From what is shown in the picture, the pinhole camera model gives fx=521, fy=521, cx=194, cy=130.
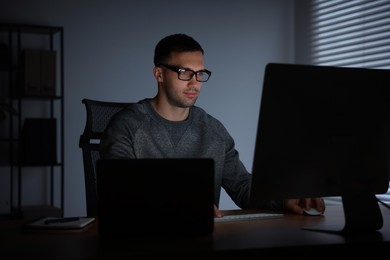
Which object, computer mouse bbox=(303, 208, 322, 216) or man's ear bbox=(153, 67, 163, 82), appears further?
man's ear bbox=(153, 67, 163, 82)

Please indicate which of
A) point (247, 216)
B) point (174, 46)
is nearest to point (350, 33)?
point (174, 46)

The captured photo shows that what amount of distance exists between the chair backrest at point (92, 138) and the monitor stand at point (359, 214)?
0.94 m

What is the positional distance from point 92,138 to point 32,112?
1.94m

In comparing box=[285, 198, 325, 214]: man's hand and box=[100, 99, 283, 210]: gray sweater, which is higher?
box=[100, 99, 283, 210]: gray sweater

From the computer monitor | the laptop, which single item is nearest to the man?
the computer monitor

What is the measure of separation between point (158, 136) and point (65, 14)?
2224 millimetres

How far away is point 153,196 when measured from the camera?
1.14 m

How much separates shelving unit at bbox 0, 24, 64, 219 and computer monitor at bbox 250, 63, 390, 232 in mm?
2555

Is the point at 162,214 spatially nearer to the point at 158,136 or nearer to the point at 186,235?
the point at 186,235

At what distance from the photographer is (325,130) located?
130 cm

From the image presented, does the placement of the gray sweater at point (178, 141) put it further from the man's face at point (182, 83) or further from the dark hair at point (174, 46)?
the dark hair at point (174, 46)

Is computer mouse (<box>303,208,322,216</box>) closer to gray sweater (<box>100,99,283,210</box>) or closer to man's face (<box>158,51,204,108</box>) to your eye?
gray sweater (<box>100,99,283,210</box>)

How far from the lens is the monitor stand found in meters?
1.29

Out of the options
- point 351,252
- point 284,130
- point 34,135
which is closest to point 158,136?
point 284,130
